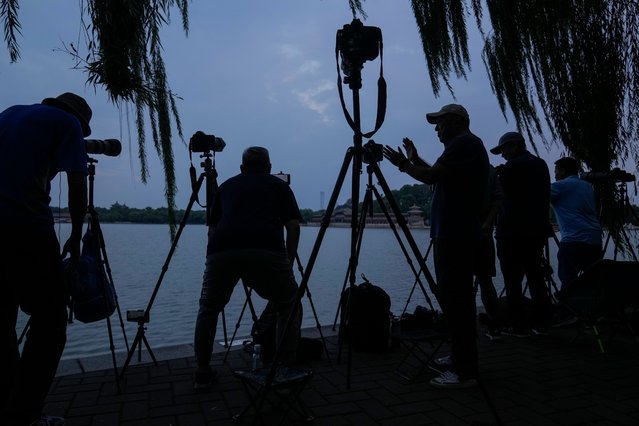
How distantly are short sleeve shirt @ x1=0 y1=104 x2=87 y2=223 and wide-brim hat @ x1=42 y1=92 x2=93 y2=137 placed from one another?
170 mm

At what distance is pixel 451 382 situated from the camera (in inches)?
118

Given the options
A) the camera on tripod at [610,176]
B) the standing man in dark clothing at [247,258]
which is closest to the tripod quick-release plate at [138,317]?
the standing man in dark clothing at [247,258]

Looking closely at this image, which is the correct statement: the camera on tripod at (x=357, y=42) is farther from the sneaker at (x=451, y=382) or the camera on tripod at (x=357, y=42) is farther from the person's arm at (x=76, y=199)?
the sneaker at (x=451, y=382)

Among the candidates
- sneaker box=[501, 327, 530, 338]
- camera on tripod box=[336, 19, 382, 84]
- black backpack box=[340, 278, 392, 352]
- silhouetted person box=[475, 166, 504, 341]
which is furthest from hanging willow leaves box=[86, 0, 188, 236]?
sneaker box=[501, 327, 530, 338]

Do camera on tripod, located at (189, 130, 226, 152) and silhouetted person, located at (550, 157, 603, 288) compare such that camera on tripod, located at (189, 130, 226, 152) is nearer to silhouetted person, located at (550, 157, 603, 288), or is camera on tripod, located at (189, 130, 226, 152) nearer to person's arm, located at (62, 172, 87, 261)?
person's arm, located at (62, 172, 87, 261)

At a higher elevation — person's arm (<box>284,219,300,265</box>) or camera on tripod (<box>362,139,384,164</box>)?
camera on tripod (<box>362,139,384,164</box>)

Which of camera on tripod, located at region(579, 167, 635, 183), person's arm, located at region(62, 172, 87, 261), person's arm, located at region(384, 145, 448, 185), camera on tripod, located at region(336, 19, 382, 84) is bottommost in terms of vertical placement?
person's arm, located at region(62, 172, 87, 261)

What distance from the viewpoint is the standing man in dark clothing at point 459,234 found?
2.96m

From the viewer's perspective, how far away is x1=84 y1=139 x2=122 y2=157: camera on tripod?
3.14 meters

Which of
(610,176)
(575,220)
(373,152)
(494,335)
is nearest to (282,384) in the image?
(373,152)

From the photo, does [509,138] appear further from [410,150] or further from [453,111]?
[410,150]

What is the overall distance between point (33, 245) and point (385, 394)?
2.26 m

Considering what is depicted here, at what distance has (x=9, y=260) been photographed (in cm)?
218

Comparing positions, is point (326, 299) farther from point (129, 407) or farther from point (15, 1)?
point (15, 1)
